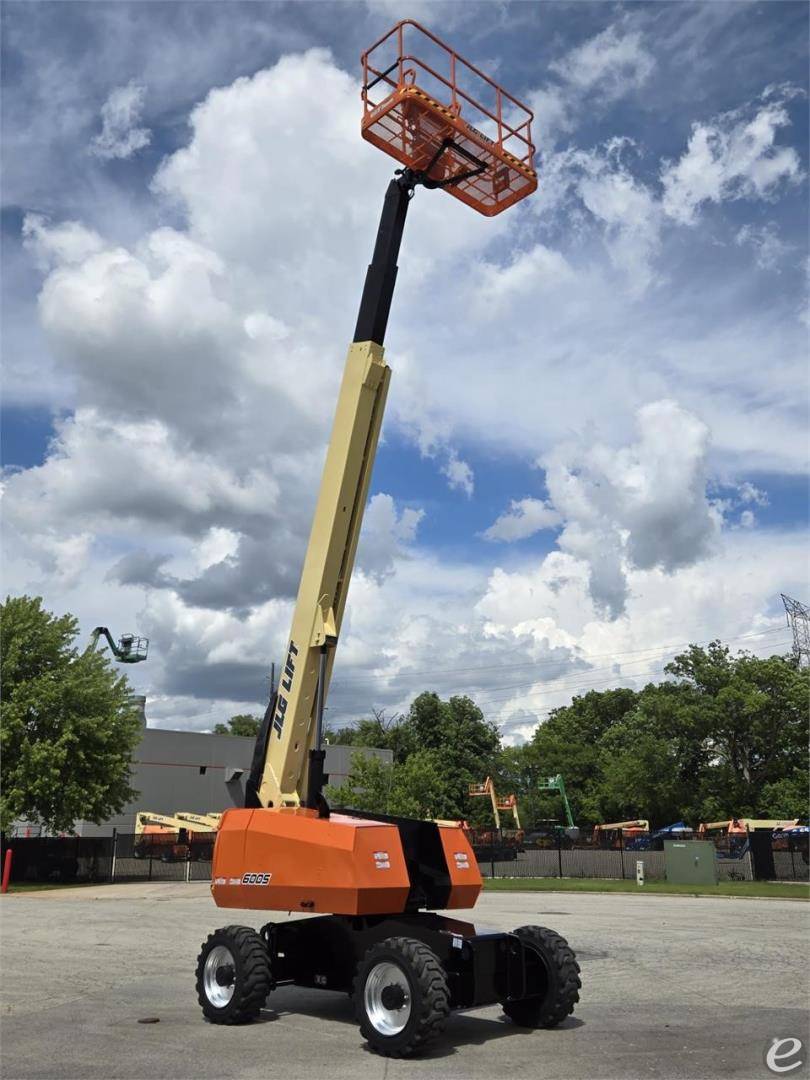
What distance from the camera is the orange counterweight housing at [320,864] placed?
29.8 ft

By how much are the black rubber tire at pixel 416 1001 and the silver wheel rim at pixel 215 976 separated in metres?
1.86

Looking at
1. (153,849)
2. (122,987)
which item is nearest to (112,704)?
(153,849)

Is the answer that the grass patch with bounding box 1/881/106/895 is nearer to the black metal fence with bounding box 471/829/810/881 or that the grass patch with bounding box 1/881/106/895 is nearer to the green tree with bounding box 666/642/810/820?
the black metal fence with bounding box 471/829/810/881

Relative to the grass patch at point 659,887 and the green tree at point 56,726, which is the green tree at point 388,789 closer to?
the grass patch at point 659,887

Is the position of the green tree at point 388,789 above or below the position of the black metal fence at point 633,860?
above

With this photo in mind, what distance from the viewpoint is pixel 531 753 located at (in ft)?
294

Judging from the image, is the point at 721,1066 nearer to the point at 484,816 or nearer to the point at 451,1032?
the point at 451,1032

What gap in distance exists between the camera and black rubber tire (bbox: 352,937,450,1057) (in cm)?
815

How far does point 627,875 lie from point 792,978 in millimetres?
27054

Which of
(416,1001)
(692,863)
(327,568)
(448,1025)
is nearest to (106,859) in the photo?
(692,863)

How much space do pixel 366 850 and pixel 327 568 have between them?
10.3 feet

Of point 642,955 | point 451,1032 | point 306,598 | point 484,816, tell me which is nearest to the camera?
point 451,1032

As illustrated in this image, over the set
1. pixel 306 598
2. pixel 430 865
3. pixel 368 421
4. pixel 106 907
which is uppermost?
pixel 368 421

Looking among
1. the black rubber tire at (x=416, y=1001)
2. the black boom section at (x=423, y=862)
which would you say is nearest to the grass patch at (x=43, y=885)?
the black boom section at (x=423, y=862)
